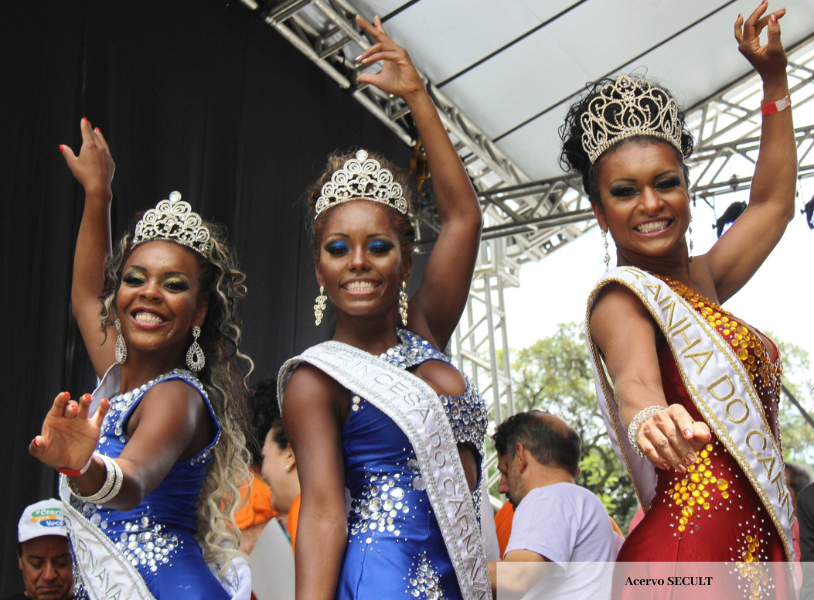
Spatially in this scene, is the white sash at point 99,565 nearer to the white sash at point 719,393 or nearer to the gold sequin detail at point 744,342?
the white sash at point 719,393

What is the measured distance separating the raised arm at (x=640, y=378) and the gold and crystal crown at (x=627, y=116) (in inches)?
14.6

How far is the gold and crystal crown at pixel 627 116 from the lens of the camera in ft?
6.44

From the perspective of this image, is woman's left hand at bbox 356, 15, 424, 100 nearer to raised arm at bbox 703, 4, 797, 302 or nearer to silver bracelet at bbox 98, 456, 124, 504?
raised arm at bbox 703, 4, 797, 302

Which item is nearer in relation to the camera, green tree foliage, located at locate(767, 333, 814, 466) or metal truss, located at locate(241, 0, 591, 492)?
metal truss, located at locate(241, 0, 591, 492)

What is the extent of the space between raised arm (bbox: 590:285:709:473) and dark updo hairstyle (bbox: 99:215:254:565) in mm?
1030

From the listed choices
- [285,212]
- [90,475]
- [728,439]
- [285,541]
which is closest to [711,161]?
[285,212]

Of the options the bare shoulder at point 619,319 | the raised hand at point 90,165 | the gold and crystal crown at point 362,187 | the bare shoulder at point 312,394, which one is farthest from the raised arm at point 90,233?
the bare shoulder at point 619,319

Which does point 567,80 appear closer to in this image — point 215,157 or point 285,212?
point 285,212

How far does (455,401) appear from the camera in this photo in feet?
6.41

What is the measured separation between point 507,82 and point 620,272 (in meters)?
5.06

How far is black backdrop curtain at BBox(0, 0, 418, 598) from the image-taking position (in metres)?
3.72

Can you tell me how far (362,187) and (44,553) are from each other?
6.88 ft

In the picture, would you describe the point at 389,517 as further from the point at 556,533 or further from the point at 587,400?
the point at 587,400

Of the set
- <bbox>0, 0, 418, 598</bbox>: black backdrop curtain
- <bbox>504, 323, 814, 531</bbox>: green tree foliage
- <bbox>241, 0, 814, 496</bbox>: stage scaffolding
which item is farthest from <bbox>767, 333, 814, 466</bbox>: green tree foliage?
<bbox>0, 0, 418, 598</bbox>: black backdrop curtain
